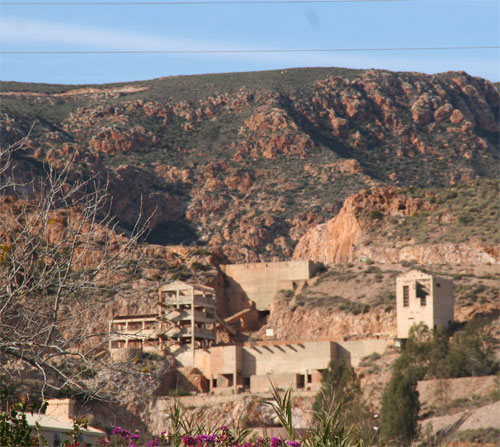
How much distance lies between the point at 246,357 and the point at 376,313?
10412 mm

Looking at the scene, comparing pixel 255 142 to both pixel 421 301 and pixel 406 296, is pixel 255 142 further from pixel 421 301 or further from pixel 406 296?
pixel 421 301

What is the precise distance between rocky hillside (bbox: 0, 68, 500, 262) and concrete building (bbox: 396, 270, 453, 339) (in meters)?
44.8

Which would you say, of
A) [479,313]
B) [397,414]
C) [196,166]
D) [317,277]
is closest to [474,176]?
[196,166]

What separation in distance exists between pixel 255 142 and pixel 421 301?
68.6 meters

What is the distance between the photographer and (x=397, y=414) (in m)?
57.2

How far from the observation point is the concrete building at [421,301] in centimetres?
7000

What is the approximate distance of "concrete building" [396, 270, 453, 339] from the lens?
230ft

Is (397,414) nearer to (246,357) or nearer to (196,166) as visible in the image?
(246,357)

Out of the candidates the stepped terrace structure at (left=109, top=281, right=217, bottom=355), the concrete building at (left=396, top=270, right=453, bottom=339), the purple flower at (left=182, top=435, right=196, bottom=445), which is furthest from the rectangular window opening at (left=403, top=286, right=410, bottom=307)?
the purple flower at (left=182, top=435, right=196, bottom=445)

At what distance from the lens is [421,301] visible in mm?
70625

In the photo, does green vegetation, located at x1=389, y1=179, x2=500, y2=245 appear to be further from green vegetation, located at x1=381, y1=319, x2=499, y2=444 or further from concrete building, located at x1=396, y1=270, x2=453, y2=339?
green vegetation, located at x1=381, y1=319, x2=499, y2=444

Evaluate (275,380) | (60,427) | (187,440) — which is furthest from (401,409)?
(187,440)

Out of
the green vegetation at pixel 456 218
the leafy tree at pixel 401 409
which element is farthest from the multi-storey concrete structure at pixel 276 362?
the green vegetation at pixel 456 218

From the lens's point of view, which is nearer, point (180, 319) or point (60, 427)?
point (60, 427)
